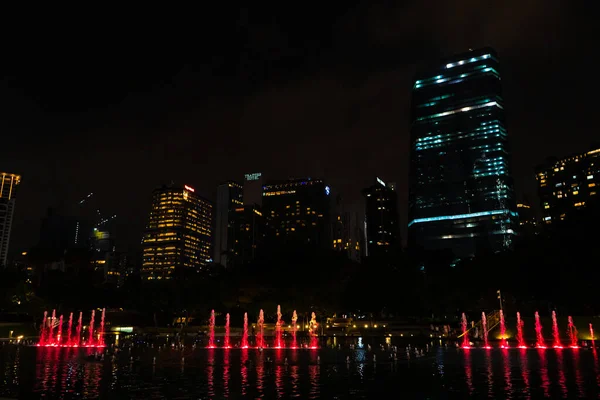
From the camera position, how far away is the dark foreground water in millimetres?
18141

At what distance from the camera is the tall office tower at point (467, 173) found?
18100 cm

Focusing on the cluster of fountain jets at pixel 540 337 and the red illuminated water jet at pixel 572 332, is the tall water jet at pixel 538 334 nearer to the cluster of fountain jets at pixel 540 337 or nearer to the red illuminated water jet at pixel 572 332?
the cluster of fountain jets at pixel 540 337

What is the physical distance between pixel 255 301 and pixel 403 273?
25.5 m

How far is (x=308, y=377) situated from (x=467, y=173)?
177m

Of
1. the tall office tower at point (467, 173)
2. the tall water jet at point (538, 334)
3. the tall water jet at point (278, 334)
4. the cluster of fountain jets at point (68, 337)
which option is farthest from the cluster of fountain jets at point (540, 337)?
the tall office tower at point (467, 173)

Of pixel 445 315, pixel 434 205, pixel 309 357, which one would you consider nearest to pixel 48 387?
pixel 309 357

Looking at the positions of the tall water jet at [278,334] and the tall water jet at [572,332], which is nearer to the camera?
the tall water jet at [572,332]

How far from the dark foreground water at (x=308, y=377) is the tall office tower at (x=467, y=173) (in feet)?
512

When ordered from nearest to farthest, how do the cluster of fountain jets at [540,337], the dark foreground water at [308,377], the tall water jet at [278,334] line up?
the dark foreground water at [308,377]
the cluster of fountain jets at [540,337]
the tall water jet at [278,334]

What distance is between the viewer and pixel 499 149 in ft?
604

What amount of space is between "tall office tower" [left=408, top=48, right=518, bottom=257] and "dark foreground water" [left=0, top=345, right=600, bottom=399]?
15600 cm

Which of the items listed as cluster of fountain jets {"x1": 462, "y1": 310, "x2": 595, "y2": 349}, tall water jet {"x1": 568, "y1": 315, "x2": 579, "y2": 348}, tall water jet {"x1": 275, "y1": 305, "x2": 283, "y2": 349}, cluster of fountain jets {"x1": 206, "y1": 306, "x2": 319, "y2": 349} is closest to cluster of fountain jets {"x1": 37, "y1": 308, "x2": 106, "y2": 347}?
cluster of fountain jets {"x1": 206, "y1": 306, "x2": 319, "y2": 349}

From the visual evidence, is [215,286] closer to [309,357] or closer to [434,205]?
[309,357]

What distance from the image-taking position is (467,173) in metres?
187
